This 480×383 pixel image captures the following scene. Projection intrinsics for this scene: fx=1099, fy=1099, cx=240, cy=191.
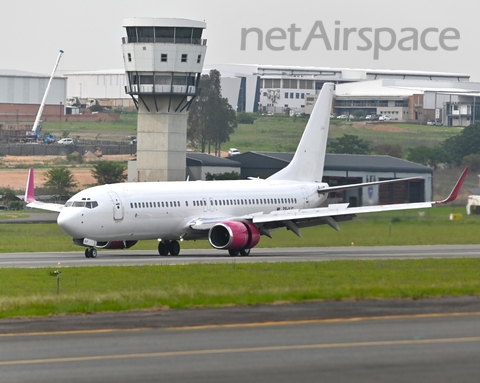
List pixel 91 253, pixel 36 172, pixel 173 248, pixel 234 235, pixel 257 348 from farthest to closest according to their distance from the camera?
1. pixel 36 172
2. pixel 173 248
3. pixel 234 235
4. pixel 91 253
5. pixel 257 348

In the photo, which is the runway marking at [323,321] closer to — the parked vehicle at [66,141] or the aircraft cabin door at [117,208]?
the aircraft cabin door at [117,208]

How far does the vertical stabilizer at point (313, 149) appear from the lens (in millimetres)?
59250

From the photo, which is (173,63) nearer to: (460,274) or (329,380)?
(460,274)

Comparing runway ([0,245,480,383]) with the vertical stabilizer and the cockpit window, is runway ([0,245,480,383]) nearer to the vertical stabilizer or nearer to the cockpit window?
the cockpit window

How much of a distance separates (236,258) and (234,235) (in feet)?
5.08

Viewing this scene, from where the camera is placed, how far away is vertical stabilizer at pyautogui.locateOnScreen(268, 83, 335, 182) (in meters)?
59.2

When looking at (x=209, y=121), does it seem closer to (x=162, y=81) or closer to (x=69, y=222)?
(x=162, y=81)

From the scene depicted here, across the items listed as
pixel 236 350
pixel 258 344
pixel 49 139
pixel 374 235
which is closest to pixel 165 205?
pixel 374 235

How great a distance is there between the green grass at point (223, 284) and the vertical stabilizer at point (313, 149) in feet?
57.4

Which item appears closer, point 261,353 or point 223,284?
point 261,353

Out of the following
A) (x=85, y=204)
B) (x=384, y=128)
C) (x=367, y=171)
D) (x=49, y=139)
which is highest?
(x=384, y=128)

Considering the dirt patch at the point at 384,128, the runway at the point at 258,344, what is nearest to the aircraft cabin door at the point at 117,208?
the runway at the point at 258,344

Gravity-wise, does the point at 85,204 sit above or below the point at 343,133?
below

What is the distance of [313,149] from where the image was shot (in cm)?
6041
